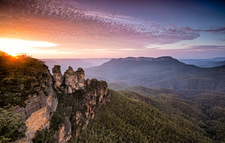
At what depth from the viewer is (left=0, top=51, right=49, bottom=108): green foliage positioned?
12.9m

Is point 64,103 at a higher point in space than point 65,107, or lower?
higher

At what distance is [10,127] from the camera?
10.3 metres

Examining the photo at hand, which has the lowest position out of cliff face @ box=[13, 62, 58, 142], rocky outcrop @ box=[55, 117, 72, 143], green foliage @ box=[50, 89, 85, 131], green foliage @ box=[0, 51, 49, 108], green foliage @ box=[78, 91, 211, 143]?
green foliage @ box=[78, 91, 211, 143]

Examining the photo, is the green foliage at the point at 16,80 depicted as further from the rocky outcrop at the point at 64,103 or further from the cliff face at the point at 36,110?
the rocky outcrop at the point at 64,103

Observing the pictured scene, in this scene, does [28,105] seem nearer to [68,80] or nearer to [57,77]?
[57,77]

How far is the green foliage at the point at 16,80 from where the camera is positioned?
1292 centimetres

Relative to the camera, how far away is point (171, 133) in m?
41.8

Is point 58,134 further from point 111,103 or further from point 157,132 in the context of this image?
point 157,132

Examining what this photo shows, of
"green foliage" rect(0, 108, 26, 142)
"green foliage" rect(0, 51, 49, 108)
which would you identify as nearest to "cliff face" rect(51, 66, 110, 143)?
"green foliage" rect(0, 51, 49, 108)

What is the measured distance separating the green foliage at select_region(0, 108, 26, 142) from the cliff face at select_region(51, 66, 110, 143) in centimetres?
1078

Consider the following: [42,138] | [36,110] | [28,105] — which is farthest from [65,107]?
[28,105]

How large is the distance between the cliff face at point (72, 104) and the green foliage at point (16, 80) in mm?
10343

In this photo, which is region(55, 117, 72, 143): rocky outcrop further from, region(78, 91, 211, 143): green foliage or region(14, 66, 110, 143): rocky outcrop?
region(78, 91, 211, 143): green foliage

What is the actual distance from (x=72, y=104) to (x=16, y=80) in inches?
813
